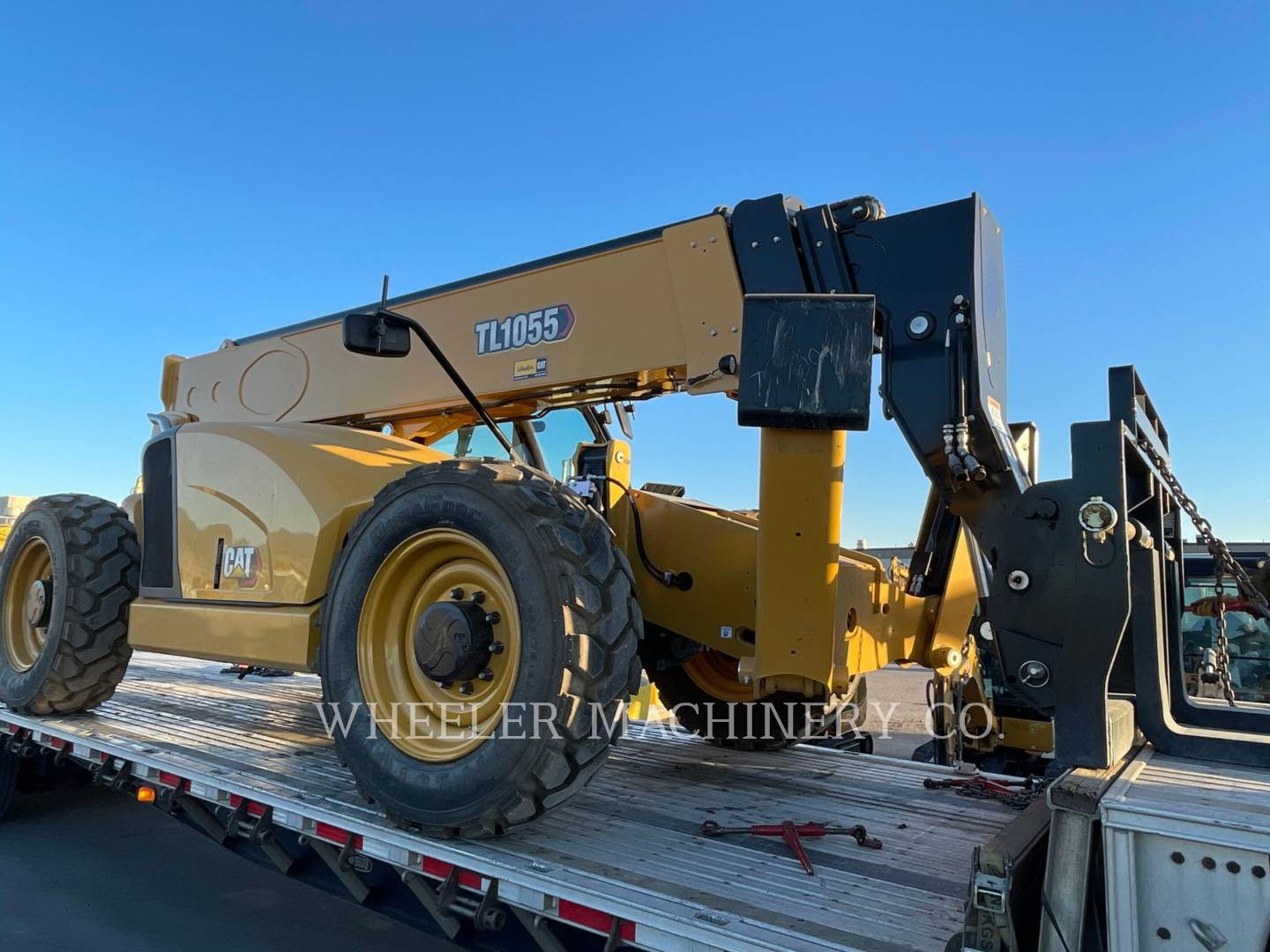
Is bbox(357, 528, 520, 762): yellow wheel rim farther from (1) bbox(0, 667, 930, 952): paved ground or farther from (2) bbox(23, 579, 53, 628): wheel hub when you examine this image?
(2) bbox(23, 579, 53, 628): wheel hub

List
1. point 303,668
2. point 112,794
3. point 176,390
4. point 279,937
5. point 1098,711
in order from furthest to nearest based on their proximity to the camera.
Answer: point 112,794, point 176,390, point 279,937, point 303,668, point 1098,711

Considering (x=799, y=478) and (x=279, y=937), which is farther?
(x=279, y=937)

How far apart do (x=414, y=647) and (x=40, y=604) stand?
3.24 m

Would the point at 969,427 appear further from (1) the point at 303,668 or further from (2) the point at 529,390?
(1) the point at 303,668

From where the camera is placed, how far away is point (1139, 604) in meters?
2.85

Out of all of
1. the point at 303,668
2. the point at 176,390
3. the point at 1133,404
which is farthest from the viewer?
the point at 176,390

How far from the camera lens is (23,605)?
5.64 m

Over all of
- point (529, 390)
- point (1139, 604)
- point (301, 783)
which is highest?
point (529, 390)

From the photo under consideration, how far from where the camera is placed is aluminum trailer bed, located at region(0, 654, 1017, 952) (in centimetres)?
237

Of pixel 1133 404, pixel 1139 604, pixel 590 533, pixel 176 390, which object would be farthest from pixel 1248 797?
pixel 176 390

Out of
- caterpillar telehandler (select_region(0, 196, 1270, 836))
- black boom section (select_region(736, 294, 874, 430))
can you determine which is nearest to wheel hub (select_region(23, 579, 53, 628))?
caterpillar telehandler (select_region(0, 196, 1270, 836))

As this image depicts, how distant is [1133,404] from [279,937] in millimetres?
4375

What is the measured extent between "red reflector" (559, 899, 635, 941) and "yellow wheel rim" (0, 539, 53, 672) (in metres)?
4.39

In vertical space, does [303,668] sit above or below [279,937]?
above
